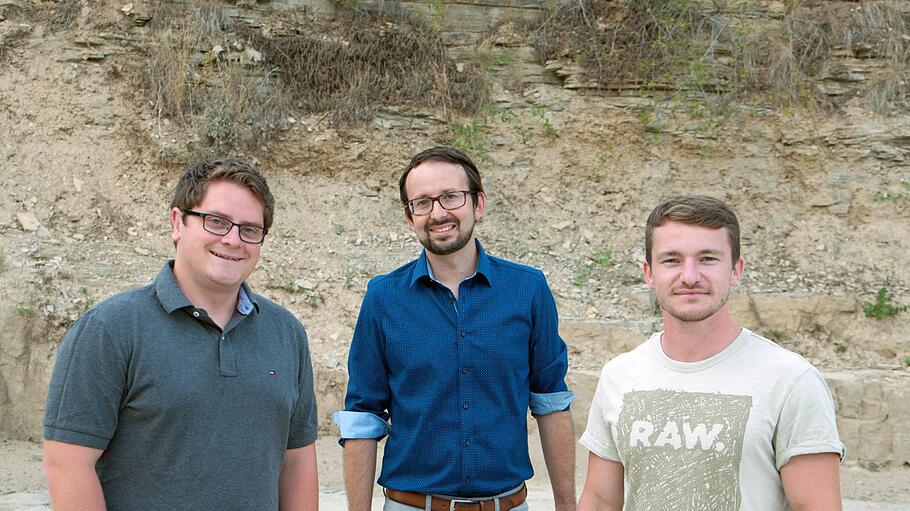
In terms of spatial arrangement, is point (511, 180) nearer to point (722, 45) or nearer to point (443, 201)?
point (722, 45)

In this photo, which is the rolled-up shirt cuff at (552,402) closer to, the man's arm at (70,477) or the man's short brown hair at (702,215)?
the man's short brown hair at (702,215)

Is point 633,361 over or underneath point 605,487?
over

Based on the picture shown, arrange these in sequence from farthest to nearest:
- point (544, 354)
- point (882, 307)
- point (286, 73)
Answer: point (286, 73)
point (882, 307)
point (544, 354)

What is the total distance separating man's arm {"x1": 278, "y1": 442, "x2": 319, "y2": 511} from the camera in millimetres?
2635

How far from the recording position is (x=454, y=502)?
2893 millimetres

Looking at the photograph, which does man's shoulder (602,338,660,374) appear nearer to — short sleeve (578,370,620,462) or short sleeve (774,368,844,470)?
short sleeve (578,370,620,462)

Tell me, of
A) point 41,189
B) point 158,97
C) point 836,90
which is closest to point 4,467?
point 41,189

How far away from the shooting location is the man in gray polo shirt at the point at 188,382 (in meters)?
2.15

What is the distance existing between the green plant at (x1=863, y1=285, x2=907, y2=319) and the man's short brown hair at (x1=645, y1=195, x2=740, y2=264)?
6.58m

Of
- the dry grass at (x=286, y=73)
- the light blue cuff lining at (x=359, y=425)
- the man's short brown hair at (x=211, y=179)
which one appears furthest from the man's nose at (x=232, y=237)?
the dry grass at (x=286, y=73)

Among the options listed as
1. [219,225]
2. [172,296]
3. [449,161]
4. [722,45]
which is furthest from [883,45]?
[172,296]

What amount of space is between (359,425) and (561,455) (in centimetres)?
75

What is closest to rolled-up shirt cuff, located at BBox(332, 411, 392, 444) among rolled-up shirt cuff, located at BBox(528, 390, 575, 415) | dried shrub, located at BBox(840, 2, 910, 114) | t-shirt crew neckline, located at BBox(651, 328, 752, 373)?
rolled-up shirt cuff, located at BBox(528, 390, 575, 415)

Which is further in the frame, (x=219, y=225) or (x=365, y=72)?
(x=365, y=72)
